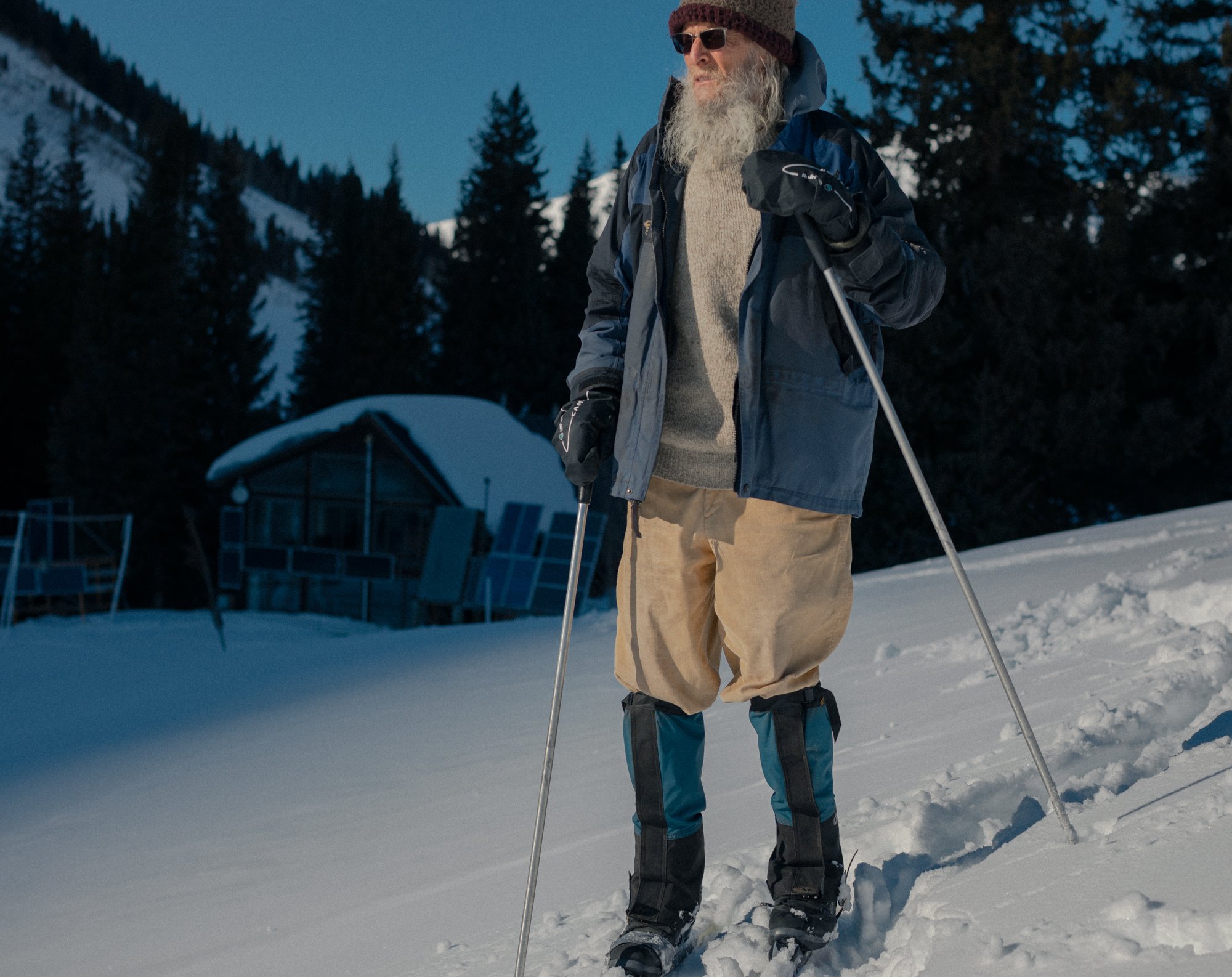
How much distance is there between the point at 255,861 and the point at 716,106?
7.46 ft

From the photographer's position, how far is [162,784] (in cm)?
379

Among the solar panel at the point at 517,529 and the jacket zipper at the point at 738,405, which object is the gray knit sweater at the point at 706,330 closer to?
the jacket zipper at the point at 738,405

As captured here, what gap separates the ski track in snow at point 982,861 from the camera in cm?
145

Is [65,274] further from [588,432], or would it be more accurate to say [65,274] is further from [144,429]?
[588,432]

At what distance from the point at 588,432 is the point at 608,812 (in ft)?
4.48

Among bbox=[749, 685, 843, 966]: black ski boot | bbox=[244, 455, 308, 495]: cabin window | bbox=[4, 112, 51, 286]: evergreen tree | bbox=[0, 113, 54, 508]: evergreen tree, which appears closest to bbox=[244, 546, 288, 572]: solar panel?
bbox=[244, 455, 308, 495]: cabin window

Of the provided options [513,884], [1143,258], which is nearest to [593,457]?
[513,884]

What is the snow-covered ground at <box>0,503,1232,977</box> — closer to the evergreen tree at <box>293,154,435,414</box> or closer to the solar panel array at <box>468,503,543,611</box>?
the solar panel array at <box>468,503,543,611</box>

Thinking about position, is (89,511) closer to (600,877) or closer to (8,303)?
(8,303)

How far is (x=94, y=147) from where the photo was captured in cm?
7100

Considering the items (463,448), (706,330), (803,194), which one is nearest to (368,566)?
(463,448)

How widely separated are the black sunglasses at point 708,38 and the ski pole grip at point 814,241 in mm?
387

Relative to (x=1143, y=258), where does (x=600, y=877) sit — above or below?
below

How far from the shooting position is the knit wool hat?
1909 millimetres
